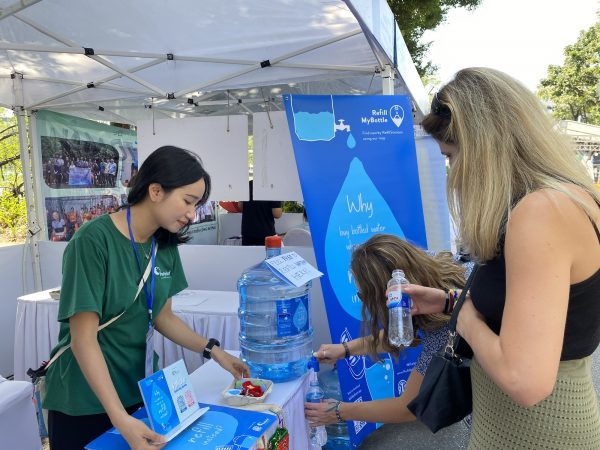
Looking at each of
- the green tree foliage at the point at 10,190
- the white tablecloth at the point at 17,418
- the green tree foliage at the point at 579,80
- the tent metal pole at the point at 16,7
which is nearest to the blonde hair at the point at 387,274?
the white tablecloth at the point at 17,418

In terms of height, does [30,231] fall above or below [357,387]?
above

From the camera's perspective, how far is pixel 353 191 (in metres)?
2.87

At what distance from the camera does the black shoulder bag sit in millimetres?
1178

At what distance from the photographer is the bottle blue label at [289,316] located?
164 cm

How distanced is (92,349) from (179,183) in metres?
0.58

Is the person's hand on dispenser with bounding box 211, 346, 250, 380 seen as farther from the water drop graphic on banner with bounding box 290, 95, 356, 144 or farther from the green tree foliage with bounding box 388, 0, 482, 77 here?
the green tree foliage with bounding box 388, 0, 482, 77

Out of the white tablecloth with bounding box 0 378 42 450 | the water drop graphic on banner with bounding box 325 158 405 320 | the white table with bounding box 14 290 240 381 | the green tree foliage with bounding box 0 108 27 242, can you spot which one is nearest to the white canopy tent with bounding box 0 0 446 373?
the white table with bounding box 14 290 240 381

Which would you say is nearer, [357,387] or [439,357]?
[439,357]

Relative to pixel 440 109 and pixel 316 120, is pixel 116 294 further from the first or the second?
pixel 316 120

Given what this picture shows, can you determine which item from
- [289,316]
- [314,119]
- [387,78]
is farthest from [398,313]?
[387,78]

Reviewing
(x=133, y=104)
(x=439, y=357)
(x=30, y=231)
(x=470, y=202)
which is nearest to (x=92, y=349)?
(x=439, y=357)

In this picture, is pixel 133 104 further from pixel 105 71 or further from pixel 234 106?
pixel 234 106

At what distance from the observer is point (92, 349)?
127 centimetres

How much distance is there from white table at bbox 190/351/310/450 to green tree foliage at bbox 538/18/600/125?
3093 cm
